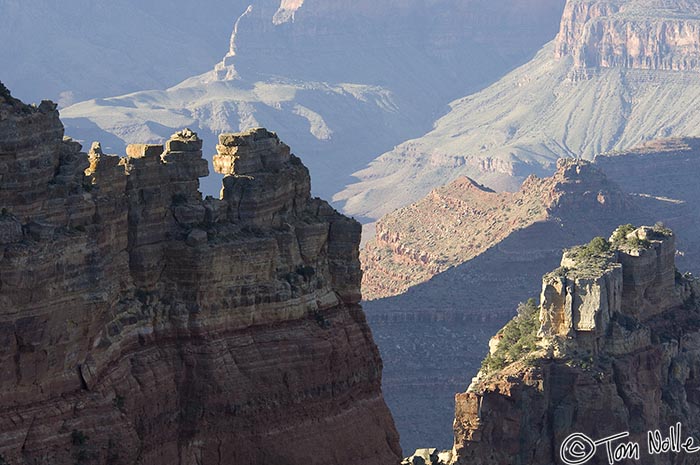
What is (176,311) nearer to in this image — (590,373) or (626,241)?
(590,373)

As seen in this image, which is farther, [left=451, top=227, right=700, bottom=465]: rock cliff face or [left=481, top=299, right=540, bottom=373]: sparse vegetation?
[left=481, top=299, right=540, bottom=373]: sparse vegetation

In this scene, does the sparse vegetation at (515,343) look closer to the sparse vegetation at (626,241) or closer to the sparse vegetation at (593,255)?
the sparse vegetation at (593,255)

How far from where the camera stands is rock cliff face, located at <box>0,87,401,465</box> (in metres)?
52.0

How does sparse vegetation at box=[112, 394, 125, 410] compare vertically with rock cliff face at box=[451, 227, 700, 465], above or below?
below

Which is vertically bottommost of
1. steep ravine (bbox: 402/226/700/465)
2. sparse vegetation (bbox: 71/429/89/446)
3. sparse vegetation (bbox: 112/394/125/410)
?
sparse vegetation (bbox: 71/429/89/446)

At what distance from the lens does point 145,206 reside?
188 feet

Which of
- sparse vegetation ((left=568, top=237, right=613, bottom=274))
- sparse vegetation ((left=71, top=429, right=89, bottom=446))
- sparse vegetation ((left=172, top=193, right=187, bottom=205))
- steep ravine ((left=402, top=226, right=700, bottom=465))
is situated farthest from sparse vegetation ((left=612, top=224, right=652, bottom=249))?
sparse vegetation ((left=71, top=429, right=89, bottom=446))

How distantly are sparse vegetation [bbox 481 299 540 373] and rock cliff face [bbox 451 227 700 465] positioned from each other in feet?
0.30

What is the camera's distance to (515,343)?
11088 cm

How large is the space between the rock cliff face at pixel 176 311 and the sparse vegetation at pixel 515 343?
46.2 meters

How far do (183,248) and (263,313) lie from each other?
3049 mm

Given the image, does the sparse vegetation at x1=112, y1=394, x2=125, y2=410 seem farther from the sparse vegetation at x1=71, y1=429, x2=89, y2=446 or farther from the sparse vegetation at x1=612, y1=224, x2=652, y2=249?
the sparse vegetation at x1=612, y1=224, x2=652, y2=249

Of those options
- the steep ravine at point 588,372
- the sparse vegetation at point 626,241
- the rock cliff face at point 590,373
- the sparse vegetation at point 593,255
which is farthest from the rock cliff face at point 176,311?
the sparse vegetation at point 626,241

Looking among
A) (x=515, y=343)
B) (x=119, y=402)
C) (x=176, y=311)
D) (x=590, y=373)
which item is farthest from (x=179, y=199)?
(x=515, y=343)
